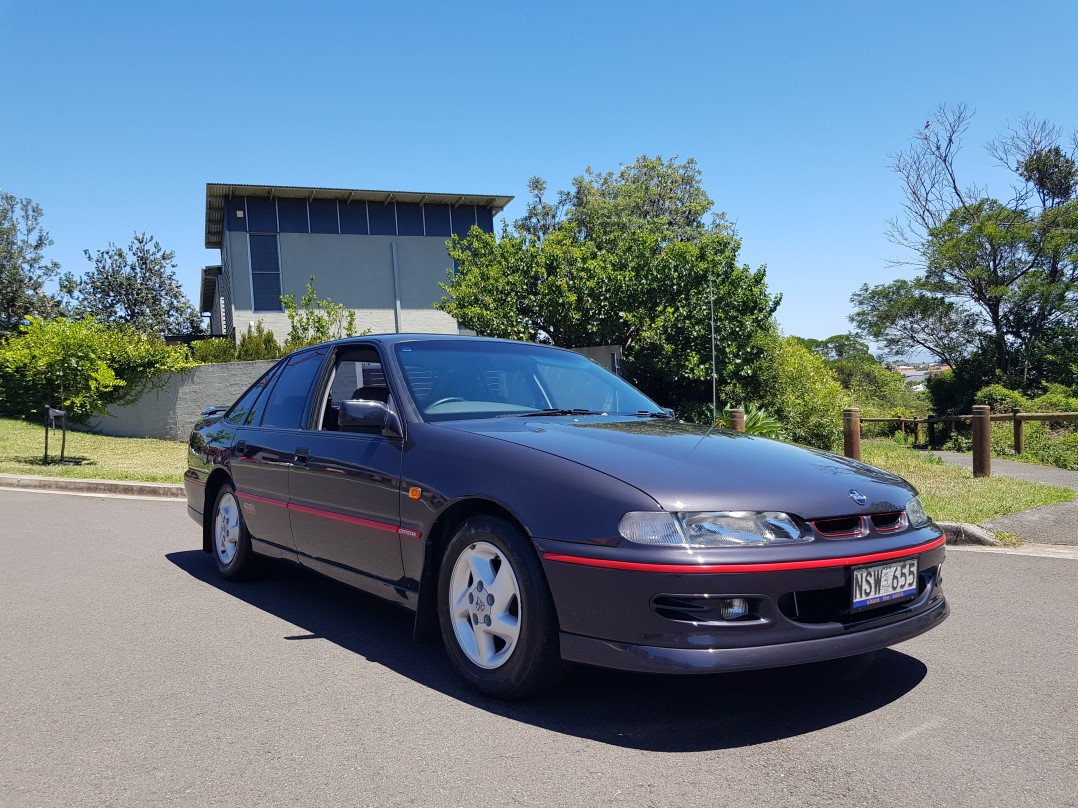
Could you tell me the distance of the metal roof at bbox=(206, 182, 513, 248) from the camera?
3147 centimetres

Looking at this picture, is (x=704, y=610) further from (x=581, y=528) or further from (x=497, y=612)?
(x=497, y=612)

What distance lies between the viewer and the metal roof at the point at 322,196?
31.5 m

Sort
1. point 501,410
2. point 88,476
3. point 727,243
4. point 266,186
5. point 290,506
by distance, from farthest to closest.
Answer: point 266,186, point 727,243, point 88,476, point 290,506, point 501,410

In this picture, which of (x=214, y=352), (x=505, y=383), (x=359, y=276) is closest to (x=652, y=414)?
(x=505, y=383)

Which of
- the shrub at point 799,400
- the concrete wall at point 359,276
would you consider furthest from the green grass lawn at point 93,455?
the concrete wall at point 359,276

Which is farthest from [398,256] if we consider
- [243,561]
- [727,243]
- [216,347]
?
[243,561]

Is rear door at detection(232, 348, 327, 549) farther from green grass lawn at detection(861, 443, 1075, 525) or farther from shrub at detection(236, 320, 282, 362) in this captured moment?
shrub at detection(236, 320, 282, 362)

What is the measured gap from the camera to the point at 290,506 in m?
4.94

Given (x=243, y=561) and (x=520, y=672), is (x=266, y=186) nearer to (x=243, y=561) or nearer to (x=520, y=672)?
(x=243, y=561)

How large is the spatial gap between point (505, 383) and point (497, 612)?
151 centimetres

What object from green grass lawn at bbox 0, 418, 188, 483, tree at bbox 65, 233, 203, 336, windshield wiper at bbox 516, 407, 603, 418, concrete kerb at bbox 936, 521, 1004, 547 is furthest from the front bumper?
tree at bbox 65, 233, 203, 336

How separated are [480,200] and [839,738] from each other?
109 feet

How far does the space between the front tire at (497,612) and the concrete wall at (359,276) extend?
2915 centimetres

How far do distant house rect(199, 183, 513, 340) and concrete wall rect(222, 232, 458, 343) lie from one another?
0.12 ft
